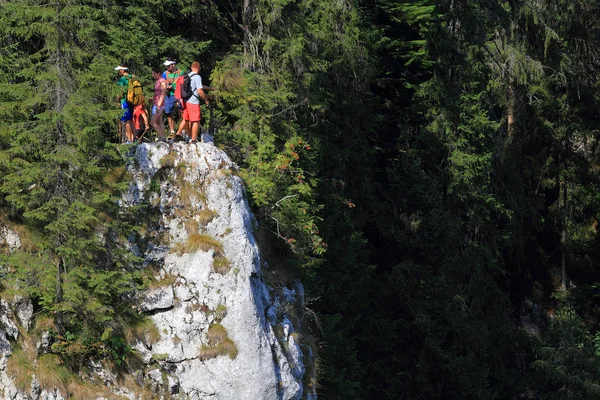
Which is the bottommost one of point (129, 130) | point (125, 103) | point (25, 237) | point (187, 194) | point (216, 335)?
point (216, 335)

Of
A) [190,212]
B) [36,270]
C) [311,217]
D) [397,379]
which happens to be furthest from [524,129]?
[36,270]

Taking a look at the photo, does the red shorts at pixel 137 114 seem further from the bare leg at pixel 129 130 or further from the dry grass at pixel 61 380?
the dry grass at pixel 61 380

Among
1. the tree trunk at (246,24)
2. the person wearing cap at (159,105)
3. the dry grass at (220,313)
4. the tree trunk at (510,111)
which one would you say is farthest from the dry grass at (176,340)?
the tree trunk at (510,111)

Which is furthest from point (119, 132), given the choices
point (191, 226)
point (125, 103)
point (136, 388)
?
point (136, 388)

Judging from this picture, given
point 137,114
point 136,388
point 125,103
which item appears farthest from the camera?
point 137,114

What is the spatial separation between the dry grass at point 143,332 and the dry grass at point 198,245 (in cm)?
117

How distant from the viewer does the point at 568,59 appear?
23656mm

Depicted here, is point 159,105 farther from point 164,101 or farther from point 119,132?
point 119,132

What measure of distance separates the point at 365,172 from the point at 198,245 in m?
9.89

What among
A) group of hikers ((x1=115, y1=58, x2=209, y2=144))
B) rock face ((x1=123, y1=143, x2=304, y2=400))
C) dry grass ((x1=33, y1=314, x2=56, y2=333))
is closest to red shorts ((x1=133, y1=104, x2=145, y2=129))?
group of hikers ((x1=115, y1=58, x2=209, y2=144))

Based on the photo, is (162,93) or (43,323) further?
(162,93)

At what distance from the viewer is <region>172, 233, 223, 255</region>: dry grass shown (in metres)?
13.4

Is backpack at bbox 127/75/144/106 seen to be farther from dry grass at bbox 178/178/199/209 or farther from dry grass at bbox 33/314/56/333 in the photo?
dry grass at bbox 33/314/56/333

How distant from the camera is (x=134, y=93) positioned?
13.9 metres
